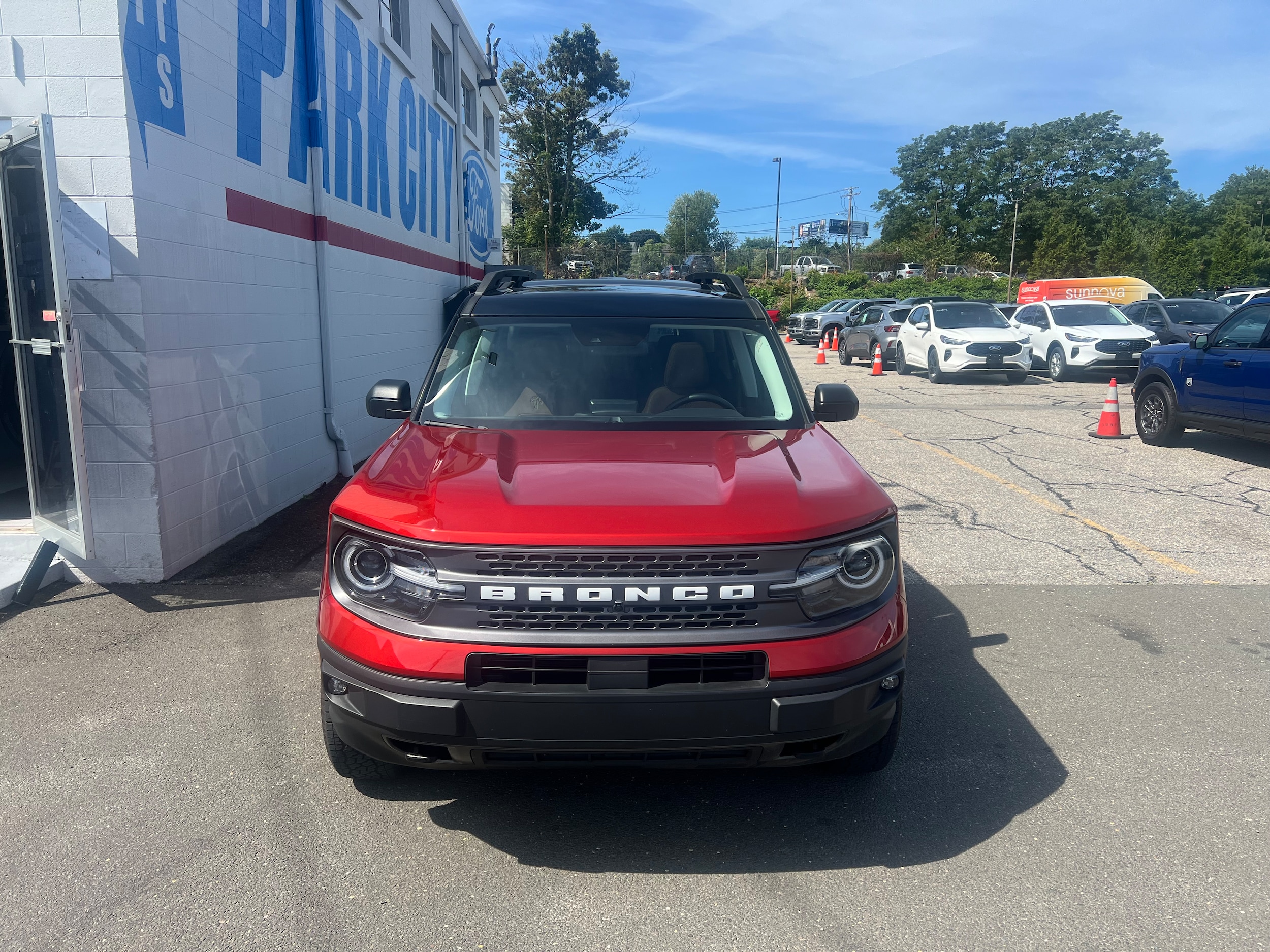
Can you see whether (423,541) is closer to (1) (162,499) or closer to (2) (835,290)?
(1) (162,499)

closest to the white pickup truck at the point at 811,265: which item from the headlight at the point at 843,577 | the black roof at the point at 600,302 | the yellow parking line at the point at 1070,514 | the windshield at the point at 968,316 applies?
the windshield at the point at 968,316

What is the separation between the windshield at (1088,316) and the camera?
19.0 meters

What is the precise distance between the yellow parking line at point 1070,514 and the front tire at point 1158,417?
2.35 meters

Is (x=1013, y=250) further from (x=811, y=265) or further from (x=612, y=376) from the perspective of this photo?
(x=612, y=376)

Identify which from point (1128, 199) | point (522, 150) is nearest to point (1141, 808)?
point (522, 150)

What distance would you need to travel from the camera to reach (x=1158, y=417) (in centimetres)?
1079

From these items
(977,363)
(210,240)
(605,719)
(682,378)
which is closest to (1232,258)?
(977,363)

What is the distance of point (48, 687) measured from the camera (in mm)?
4219

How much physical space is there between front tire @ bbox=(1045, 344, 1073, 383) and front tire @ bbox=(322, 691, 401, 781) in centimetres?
1847

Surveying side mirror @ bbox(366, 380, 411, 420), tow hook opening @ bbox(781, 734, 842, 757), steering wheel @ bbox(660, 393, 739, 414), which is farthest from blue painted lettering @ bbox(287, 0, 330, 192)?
tow hook opening @ bbox(781, 734, 842, 757)

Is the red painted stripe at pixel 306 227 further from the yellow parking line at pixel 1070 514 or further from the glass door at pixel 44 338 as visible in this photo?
the yellow parking line at pixel 1070 514

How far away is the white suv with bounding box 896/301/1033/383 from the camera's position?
18562 mm

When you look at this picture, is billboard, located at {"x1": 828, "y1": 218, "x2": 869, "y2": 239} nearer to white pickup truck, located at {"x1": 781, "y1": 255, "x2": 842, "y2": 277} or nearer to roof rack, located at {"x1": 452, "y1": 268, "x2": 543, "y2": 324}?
white pickup truck, located at {"x1": 781, "y1": 255, "x2": 842, "y2": 277}

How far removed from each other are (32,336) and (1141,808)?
604 cm
